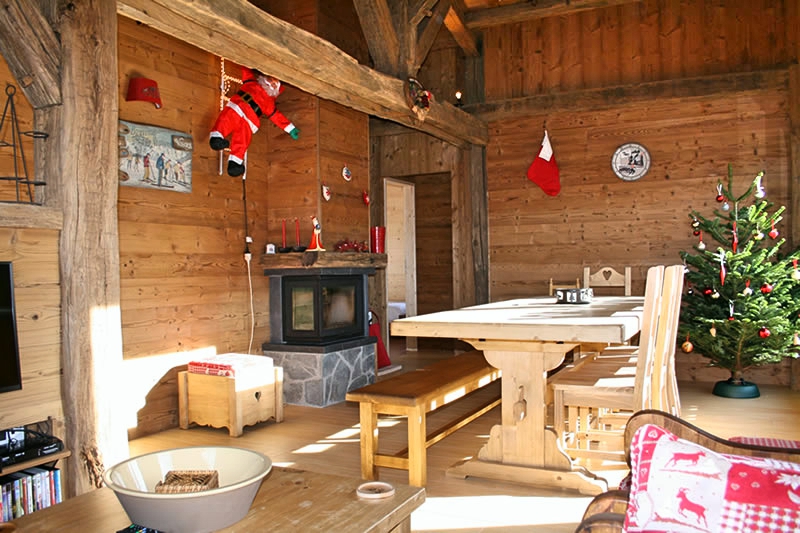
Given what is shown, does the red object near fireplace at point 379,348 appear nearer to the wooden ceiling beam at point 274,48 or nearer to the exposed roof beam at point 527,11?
the wooden ceiling beam at point 274,48

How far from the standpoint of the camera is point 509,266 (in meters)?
6.49

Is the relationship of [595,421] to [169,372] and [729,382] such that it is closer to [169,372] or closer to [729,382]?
[729,382]

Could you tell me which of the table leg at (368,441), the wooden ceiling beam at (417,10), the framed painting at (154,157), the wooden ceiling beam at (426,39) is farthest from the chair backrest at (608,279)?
the framed painting at (154,157)

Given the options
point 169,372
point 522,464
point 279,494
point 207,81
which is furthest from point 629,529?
point 207,81

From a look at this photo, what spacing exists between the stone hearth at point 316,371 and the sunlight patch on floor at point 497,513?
6.90ft

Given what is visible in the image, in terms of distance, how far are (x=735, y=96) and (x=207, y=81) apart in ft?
14.4

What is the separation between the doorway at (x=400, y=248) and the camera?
8008 mm

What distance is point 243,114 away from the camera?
468 centimetres

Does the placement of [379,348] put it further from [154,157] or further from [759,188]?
[759,188]

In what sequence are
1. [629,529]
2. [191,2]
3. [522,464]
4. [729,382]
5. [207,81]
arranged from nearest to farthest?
[629,529], [191,2], [522,464], [207,81], [729,382]

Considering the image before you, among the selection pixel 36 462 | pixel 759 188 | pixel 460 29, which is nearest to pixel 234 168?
pixel 36 462

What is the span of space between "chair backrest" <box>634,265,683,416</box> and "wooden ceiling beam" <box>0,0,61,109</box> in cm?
260

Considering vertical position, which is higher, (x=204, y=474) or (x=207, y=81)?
(x=207, y=81)

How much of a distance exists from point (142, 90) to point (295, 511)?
10.9 ft
